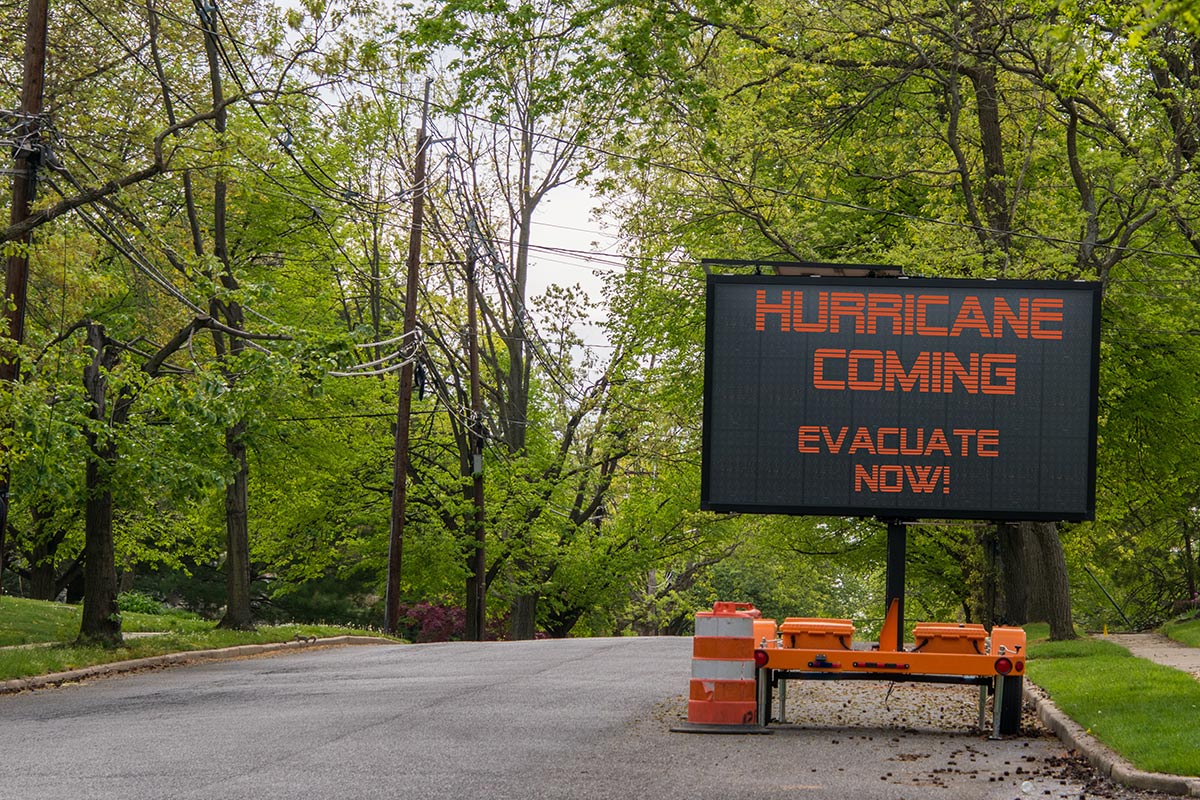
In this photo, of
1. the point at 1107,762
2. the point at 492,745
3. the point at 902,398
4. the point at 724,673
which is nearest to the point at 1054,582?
the point at 902,398

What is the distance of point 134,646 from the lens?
20.6 m

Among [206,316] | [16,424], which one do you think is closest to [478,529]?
[206,316]

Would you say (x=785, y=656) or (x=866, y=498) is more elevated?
(x=866, y=498)

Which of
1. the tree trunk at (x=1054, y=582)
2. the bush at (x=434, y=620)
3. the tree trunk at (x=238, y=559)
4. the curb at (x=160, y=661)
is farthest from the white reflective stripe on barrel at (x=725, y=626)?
the bush at (x=434, y=620)

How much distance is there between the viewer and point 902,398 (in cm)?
1180

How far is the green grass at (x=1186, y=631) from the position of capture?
2162cm

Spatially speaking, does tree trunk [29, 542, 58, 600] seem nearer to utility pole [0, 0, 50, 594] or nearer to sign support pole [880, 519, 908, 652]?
utility pole [0, 0, 50, 594]

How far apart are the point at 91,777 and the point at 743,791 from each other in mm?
4308

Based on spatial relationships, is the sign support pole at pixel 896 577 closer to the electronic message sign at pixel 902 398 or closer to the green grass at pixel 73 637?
the electronic message sign at pixel 902 398

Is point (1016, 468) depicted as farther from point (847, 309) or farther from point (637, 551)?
point (637, 551)

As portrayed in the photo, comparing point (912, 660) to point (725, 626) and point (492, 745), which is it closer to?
point (725, 626)

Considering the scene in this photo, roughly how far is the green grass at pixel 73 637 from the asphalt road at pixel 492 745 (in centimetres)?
114

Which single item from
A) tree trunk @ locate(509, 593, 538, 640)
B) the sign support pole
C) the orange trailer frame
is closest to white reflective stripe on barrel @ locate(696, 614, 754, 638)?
the orange trailer frame

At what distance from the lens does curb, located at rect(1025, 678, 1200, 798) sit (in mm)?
8414
